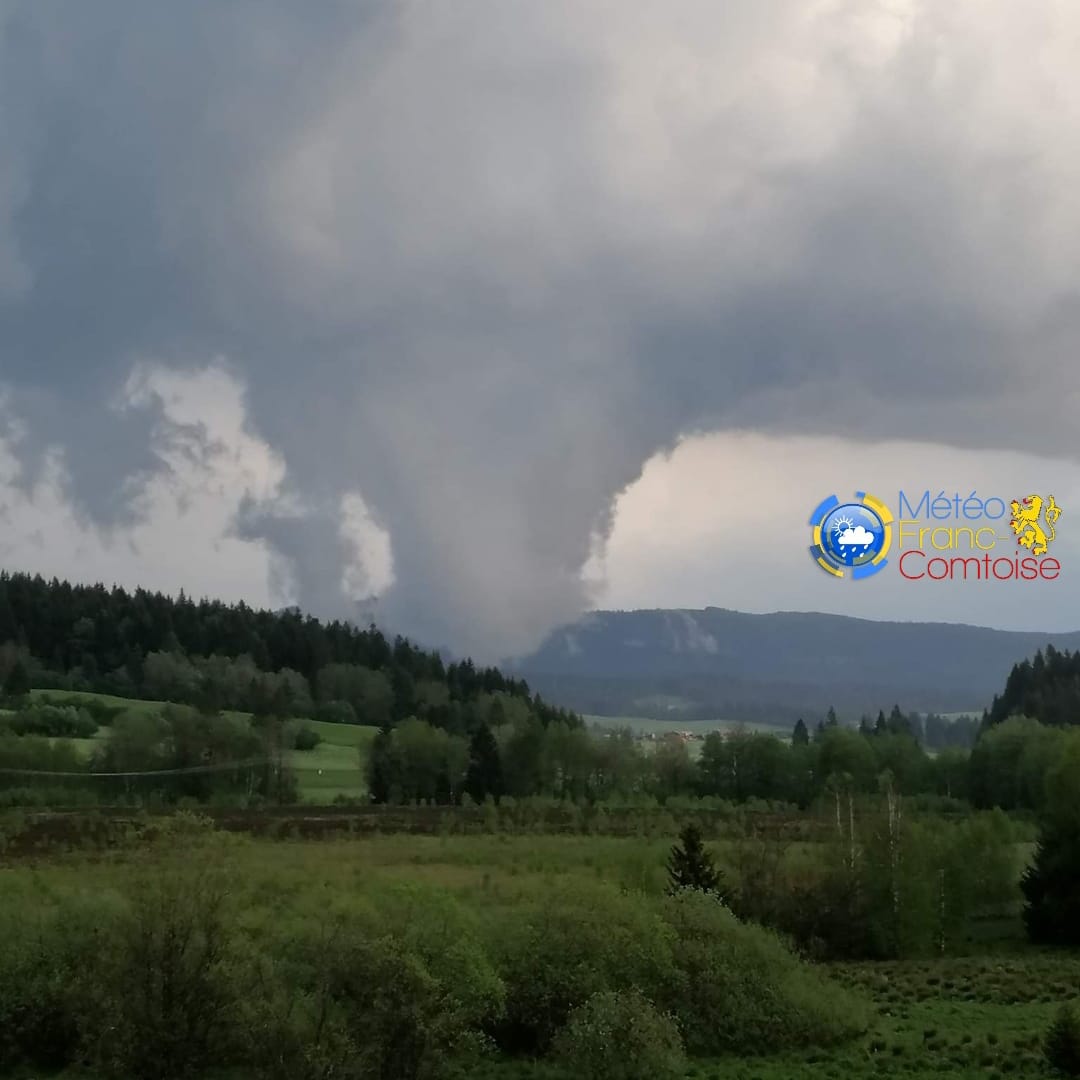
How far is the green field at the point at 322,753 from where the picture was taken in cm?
13088

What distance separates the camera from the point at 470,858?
73000mm

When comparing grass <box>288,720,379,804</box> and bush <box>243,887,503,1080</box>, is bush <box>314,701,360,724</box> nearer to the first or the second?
grass <box>288,720,379,804</box>

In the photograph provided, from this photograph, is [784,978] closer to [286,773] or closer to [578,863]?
[578,863]

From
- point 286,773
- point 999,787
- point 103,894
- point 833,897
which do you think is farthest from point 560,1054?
point 999,787

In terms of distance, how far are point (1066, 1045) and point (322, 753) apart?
127069 mm

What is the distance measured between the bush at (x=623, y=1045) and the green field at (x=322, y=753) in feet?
299

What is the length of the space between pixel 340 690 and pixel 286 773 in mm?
72751

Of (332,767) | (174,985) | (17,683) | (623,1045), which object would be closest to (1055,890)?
(623,1045)

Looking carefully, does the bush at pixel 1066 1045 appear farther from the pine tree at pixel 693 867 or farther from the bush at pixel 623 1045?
the pine tree at pixel 693 867

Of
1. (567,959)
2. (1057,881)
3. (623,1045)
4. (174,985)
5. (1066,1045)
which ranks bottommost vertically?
(1057,881)

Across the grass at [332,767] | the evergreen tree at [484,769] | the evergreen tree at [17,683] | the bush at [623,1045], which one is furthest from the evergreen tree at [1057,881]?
the evergreen tree at [17,683]

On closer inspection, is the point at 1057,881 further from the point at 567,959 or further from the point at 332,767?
the point at 332,767

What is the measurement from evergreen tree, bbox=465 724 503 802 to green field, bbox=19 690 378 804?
1104 centimetres

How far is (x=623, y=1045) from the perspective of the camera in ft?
101
